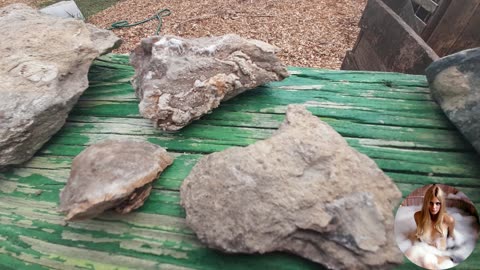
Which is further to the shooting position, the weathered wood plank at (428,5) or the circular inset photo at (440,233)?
the weathered wood plank at (428,5)

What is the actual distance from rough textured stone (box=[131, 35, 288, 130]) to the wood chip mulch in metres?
3.08

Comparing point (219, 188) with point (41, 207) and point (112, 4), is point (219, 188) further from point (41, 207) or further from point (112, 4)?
point (112, 4)

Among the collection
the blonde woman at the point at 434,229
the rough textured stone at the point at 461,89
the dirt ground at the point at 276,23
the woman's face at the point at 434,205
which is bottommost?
the dirt ground at the point at 276,23

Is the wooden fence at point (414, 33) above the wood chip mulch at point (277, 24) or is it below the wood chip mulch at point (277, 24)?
above

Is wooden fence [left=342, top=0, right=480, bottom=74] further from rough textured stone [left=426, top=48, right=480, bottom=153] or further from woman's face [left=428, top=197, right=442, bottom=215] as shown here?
woman's face [left=428, top=197, right=442, bottom=215]

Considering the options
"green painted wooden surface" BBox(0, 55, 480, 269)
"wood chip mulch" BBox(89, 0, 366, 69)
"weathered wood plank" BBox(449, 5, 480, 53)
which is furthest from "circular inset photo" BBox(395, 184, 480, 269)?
"wood chip mulch" BBox(89, 0, 366, 69)

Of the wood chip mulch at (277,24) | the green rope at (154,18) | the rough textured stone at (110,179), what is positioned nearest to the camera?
the rough textured stone at (110,179)

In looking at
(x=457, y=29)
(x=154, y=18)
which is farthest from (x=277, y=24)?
(x=457, y=29)

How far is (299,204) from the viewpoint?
1407 millimetres

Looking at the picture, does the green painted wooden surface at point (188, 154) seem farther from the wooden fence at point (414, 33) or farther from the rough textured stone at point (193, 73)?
the wooden fence at point (414, 33)

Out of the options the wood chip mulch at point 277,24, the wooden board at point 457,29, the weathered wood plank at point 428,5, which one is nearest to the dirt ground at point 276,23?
the wood chip mulch at point 277,24

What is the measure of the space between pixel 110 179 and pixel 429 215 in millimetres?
1288

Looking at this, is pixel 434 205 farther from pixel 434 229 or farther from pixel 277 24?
pixel 277 24

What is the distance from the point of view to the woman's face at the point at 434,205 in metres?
1.26
